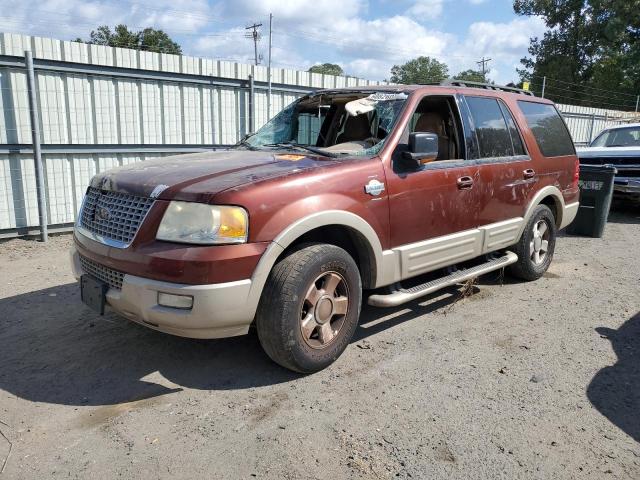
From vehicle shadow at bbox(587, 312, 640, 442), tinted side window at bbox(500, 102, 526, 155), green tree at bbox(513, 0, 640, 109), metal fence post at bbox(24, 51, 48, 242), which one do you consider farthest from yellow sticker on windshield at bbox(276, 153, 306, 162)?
green tree at bbox(513, 0, 640, 109)

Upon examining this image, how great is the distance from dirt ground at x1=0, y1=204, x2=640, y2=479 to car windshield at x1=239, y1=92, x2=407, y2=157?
Answer: 1584mm

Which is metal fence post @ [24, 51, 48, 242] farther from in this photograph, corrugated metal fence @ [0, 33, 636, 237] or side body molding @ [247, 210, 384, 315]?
side body molding @ [247, 210, 384, 315]

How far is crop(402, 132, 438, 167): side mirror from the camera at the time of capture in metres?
4.03

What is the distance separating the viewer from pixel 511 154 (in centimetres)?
532

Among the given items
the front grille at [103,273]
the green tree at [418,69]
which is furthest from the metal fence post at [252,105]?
the green tree at [418,69]

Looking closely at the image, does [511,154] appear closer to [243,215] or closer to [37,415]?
[243,215]

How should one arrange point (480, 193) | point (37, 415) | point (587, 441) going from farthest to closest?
point (480, 193)
point (37, 415)
point (587, 441)

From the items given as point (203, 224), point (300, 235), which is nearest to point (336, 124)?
point (300, 235)

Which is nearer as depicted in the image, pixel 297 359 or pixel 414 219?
pixel 297 359

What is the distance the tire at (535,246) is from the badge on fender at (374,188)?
2.40 meters

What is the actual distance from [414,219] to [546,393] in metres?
1.57

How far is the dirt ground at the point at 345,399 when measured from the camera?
2770 mm

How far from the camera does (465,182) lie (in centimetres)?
466

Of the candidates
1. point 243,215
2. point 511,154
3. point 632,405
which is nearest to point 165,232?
point 243,215
